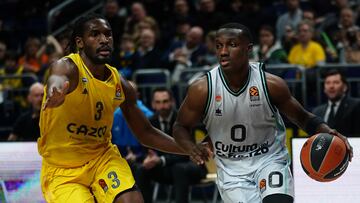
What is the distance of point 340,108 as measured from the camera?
31.7 feet

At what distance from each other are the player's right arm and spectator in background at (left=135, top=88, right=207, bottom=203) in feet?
11.6

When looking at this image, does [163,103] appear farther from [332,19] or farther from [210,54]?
[332,19]

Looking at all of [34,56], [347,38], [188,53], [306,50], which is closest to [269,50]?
[306,50]

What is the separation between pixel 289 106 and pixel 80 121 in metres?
1.59

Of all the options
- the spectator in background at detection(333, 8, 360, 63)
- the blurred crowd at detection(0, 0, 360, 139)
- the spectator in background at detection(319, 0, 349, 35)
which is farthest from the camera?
the spectator in background at detection(319, 0, 349, 35)

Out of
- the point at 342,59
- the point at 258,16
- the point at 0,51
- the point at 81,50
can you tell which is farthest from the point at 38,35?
the point at 81,50

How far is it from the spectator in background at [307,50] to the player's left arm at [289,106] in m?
4.99

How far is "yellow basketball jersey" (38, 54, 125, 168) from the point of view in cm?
623

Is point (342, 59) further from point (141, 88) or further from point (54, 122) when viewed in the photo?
point (54, 122)

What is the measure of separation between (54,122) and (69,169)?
374 mm

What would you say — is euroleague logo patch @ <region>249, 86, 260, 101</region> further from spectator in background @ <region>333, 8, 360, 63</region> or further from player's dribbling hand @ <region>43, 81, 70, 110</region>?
spectator in background @ <region>333, 8, 360, 63</region>

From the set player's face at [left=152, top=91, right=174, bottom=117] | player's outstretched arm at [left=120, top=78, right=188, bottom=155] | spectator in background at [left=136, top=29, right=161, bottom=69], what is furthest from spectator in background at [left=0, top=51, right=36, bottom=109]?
player's outstretched arm at [left=120, top=78, right=188, bottom=155]

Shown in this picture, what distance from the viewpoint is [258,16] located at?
1323cm

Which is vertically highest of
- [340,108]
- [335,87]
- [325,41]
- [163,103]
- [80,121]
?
[80,121]
